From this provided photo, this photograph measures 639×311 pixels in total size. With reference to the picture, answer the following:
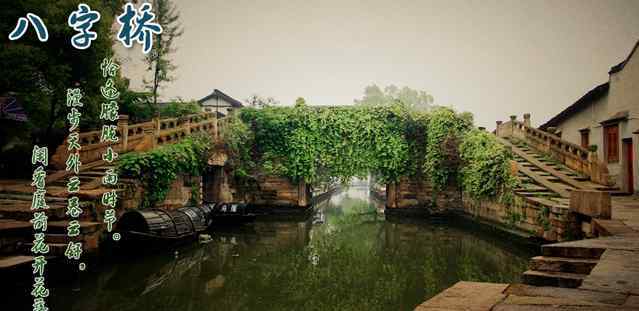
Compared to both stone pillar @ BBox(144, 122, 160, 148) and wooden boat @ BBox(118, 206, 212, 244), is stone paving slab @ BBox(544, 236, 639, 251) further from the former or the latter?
stone pillar @ BBox(144, 122, 160, 148)

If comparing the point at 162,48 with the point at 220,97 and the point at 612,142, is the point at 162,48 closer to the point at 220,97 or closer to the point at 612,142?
the point at 220,97

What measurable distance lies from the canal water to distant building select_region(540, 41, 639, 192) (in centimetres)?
569

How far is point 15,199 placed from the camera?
9766 mm

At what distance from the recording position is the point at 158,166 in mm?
12570

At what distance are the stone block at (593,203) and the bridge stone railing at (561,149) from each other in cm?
669

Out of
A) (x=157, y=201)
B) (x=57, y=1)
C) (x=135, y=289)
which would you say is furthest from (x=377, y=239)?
(x=57, y=1)

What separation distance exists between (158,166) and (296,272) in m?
6.34

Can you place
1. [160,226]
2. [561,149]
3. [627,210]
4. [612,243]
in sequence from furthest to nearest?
[561,149] → [160,226] → [627,210] → [612,243]

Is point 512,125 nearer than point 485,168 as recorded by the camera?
No

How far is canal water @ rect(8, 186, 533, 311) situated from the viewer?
7133 mm

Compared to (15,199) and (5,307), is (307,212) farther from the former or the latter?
(5,307)

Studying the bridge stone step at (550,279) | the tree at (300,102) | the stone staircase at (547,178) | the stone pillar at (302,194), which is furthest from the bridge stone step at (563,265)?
the tree at (300,102)

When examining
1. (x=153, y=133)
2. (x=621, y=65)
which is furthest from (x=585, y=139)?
(x=153, y=133)

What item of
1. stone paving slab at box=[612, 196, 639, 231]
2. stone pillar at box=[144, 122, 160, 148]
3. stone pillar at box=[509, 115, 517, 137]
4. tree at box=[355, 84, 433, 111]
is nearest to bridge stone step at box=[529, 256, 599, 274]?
stone paving slab at box=[612, 196, 639, 231]
